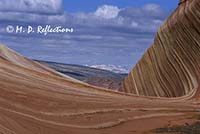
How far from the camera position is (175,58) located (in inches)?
766

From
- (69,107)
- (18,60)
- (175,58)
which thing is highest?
(18,60)

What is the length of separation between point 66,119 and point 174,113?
2951 millimetres

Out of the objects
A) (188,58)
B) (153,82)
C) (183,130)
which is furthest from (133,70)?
(183,130)

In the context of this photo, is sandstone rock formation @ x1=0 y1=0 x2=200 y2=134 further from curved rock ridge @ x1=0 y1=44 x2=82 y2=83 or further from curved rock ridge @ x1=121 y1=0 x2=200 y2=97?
curved rock ridge @ x1=121 y1=0 x2=200 y2=97

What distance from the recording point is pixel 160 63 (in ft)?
67.5

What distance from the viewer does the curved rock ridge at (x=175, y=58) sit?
1841 centimetres

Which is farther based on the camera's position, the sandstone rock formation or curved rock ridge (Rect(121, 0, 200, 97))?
curved rock ridge (Rect(121, 0, 200, 97))

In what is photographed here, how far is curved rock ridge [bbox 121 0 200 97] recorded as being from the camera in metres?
18.4

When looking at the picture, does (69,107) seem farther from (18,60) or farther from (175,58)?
(175,58)

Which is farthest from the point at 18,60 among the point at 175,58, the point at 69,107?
the point at 175,58

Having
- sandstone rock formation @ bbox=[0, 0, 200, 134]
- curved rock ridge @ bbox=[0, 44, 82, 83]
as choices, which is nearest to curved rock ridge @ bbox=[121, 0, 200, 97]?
sandstone rock formation @ bbox=[0, 0, 200, 134]

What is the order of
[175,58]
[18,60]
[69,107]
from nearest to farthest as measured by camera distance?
[69,107] → [18,60] → [175,58]

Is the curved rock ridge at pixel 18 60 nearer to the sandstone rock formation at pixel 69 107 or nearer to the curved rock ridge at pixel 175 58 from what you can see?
the sandstone rock formation at pixel 69 107

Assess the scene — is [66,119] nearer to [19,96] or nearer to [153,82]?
[19,96]
